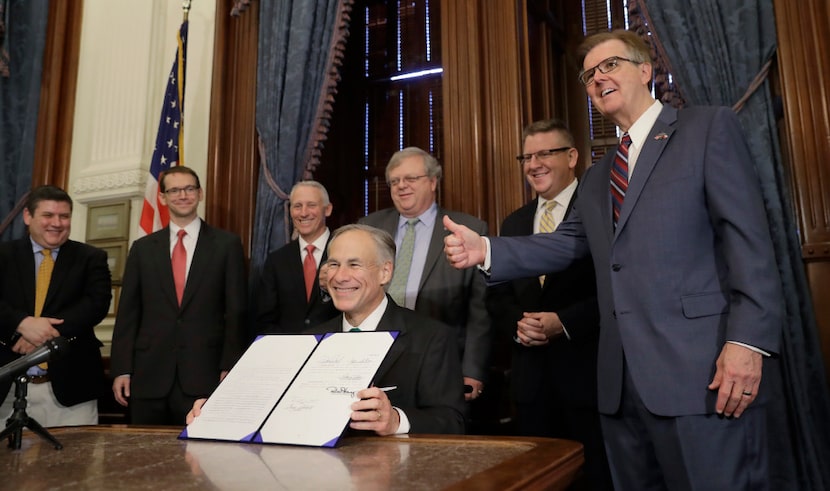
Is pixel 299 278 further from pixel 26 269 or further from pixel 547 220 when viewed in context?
pixel 26 269

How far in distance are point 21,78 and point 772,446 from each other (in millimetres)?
5438

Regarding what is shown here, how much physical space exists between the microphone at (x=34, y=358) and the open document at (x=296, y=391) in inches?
15.0

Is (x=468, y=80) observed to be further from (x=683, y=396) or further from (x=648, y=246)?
(x=683, y=396)

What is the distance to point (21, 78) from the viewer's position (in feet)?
16.5

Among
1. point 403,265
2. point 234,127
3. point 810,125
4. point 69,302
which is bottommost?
point 69,302

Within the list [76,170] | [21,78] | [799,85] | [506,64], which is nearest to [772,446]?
[799,85]

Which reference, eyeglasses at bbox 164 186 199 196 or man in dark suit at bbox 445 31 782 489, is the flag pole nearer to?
eyeglasses at bbox 164 186 199 196

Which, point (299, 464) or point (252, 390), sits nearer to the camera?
point (299, 464)

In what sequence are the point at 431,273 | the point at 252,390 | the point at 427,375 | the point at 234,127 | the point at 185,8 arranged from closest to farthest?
the point at 252,390
the point at 427,375
the point at 431,273
the point at 234,127
the point at 185,8

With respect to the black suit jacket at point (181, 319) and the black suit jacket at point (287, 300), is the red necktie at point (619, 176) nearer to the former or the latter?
the black suit jacket at point (287, 300)

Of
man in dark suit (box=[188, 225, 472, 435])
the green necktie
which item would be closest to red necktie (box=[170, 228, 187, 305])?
the green necktie

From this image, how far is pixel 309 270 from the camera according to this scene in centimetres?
337

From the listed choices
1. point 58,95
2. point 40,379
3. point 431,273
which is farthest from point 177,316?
point 58,95

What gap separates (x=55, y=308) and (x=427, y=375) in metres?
2.40
